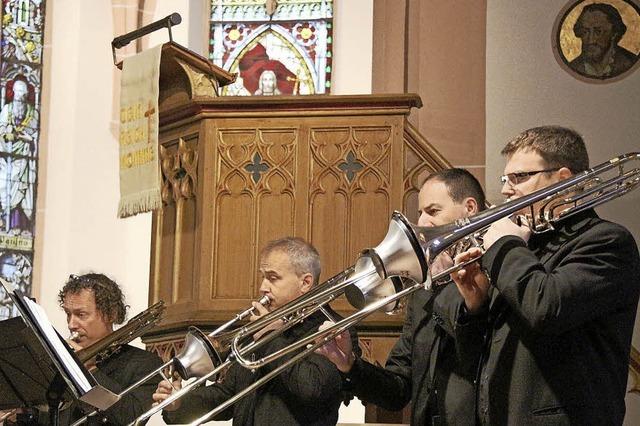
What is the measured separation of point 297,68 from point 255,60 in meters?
0.46

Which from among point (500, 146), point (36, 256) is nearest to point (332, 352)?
point (500, 146)

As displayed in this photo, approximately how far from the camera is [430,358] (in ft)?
15.8

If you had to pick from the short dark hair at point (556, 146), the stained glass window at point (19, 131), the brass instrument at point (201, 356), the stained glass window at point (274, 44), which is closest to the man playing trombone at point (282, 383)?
the brass instrument at point (201, 356)

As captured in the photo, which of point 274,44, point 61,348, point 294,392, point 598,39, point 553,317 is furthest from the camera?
point 274,44

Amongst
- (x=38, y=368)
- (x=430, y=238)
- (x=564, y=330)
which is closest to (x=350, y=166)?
(x=38, y=368)

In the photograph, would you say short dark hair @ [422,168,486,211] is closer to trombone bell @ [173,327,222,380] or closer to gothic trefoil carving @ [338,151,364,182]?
trombone bell @ [173,327,222,380]

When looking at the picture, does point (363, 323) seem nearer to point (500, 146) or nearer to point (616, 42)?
point (500, 146)

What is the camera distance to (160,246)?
830 centimetres

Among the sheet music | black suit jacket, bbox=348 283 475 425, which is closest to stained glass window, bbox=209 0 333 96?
black suit jacket, bbox=348 283 475 425

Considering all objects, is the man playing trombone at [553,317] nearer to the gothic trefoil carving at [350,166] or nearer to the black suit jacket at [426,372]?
the black suit jacket at [426,372]

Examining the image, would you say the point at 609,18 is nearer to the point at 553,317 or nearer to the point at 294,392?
the point at 294,392

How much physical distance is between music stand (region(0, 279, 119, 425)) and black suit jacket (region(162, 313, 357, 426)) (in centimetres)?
81

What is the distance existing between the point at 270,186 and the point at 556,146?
12.3 feet

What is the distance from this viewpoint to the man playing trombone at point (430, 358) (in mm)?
4547
